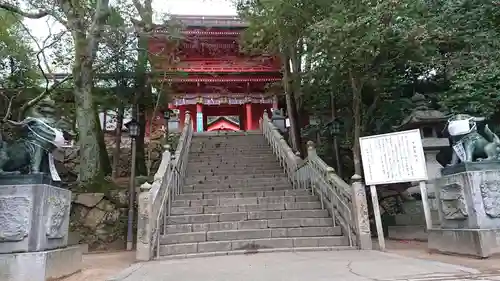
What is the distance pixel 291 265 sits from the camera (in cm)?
491

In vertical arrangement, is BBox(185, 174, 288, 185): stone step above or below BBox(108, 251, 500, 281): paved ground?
above

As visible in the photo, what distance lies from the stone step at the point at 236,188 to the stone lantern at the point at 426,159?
3056 mm

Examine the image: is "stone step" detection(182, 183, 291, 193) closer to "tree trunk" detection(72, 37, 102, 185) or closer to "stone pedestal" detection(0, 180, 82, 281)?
"tree trunk" detection(72, 37, 102, 185)

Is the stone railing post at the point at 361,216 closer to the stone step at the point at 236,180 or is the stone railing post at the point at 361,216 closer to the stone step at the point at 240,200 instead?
the stone step at the point at 240,200

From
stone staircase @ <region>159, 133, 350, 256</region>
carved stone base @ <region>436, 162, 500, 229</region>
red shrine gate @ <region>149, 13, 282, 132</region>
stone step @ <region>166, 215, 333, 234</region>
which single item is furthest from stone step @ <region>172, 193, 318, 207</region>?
red shrine gate @ <region>149, 13, 282, 132</region>

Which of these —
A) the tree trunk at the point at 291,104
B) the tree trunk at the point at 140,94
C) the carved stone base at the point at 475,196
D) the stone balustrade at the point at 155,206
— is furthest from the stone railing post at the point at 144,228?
the tree trunk at the point at 291,104

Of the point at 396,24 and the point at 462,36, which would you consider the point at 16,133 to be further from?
the point at 462,36

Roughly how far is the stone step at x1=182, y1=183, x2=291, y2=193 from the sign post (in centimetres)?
299

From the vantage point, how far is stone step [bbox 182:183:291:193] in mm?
9219

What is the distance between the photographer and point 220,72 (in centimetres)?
1895

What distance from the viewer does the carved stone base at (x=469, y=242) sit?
498 centimetres

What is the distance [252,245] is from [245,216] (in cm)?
107

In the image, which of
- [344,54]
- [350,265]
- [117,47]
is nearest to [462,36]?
[344,54]

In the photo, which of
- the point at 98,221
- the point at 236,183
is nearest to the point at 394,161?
the point at 236,183
